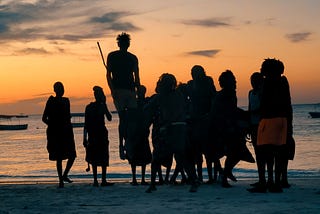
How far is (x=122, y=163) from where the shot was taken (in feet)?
72.2

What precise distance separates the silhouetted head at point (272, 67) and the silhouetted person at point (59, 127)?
151 inches

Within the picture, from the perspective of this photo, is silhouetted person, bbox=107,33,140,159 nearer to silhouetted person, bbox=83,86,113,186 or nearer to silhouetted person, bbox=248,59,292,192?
silhouetted person, bbox=83,86,113,186

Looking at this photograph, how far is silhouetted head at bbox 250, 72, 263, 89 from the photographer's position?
28.0 ft

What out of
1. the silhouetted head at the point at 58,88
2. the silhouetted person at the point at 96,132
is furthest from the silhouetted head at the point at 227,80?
the silhouetted head at the point at 58,88

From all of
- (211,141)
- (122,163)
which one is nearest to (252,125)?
(211,141)

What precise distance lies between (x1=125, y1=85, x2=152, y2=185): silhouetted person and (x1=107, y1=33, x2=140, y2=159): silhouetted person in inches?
7.3

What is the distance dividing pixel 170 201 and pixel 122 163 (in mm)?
14917

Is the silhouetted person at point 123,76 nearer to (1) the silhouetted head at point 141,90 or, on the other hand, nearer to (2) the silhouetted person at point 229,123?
(1) the silhouetted head at point 141,90

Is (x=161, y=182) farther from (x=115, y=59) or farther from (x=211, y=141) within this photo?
(x=115, y=59)

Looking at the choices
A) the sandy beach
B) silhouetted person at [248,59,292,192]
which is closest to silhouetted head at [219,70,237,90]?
silhouetted person at [248,59,292,192]

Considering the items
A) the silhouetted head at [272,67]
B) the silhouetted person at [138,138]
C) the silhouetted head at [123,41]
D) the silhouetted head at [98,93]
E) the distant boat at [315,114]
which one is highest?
the silhouetted head at [123,41]

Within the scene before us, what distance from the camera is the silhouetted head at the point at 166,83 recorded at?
8.12m

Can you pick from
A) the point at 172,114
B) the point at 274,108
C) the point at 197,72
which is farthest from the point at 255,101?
the point at 172,114

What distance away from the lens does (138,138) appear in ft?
31.3
